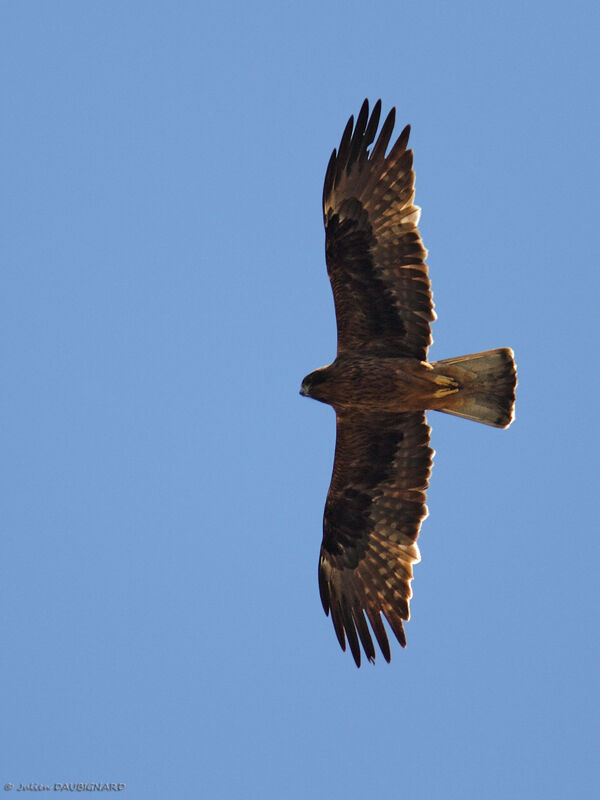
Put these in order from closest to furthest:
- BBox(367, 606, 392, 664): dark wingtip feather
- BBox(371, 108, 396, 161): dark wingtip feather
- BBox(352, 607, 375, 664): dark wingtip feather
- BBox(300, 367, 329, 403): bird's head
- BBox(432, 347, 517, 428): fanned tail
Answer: BBox(371, 108, 396, 161): dark wingtip feather, BBox(432, 347, 517, 428): fanned tail, BBox(300, 367, 329, 403): bird's head, BBox(367, 606, 392, 664): dark wingtip feather, BBox(352, 607, 375, 664): dark wingtip feather

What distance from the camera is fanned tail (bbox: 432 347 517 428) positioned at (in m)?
11.7

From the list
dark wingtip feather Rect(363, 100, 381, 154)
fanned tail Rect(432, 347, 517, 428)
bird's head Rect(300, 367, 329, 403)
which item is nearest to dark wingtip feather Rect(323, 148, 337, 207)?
dark wingtip feather Rect(363, 100, 381, 154)

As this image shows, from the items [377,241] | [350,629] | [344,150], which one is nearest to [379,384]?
[377,241]

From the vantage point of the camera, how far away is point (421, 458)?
39.9 ft

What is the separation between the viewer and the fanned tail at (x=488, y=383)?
38.4ft

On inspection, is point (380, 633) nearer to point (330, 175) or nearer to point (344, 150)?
point (330, 175)

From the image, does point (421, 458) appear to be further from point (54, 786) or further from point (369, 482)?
point (54, 786)

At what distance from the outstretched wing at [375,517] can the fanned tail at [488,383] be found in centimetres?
56

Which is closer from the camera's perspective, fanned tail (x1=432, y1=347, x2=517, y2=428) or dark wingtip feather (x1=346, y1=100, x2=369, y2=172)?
dark wingtip feather (x1=346, y1=100, x2=369, y2=172)

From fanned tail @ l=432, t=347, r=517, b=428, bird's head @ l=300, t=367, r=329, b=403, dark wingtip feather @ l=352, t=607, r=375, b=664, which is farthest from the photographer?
dark wingtip feather @ l=352, t=607, r=375, b=664

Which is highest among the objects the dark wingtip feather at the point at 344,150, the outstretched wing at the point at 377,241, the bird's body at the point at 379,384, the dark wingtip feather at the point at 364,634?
the dark wingtip feather at the point at 344,150

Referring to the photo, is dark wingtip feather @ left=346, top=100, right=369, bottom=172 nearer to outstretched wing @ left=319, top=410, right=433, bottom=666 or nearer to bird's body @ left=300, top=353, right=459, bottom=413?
bird's body @ left=300, top=353, right=459, bottom=413

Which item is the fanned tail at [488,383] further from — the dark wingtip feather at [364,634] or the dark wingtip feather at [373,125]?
the dark wingtip feather at [364,634]

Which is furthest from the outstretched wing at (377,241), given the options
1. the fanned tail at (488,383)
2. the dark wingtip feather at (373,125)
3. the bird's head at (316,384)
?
the bird's head at (316,384)
